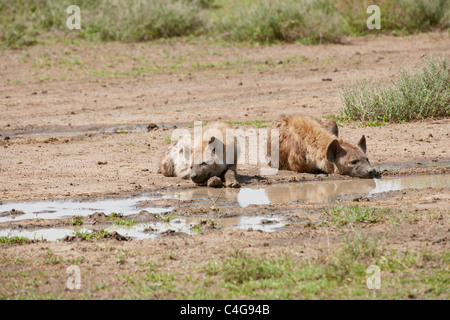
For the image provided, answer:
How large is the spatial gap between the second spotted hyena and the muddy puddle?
0.23m

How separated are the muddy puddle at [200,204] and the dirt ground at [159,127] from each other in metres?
0.31

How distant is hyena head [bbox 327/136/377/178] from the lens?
9.73 meters

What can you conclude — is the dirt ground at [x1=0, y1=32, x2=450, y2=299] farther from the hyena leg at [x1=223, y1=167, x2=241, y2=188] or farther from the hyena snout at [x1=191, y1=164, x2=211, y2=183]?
the hyena leg at [x1=223, y1=167, x2=241, y2=188]

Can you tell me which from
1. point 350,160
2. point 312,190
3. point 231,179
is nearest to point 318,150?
point 350,160

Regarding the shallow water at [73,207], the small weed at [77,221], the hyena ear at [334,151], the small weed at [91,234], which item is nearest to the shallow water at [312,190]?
the hyena ear at [334,151]

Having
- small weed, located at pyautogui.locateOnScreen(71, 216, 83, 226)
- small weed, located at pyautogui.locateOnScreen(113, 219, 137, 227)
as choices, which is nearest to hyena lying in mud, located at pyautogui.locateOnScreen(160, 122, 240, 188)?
small weed, located at pyautogui.locateOnScreen(113, 219, 137, 227)

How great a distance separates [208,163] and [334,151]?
5.71ft

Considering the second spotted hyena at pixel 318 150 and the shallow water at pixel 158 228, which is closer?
the shallow water at pixel 158 228

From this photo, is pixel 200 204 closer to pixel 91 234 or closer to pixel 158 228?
pixel 158 228

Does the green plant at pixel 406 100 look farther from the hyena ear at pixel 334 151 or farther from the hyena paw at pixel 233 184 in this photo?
the hyena paw at pixel 233 184

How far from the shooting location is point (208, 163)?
9.52 m

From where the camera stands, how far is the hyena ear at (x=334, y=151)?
977cm
